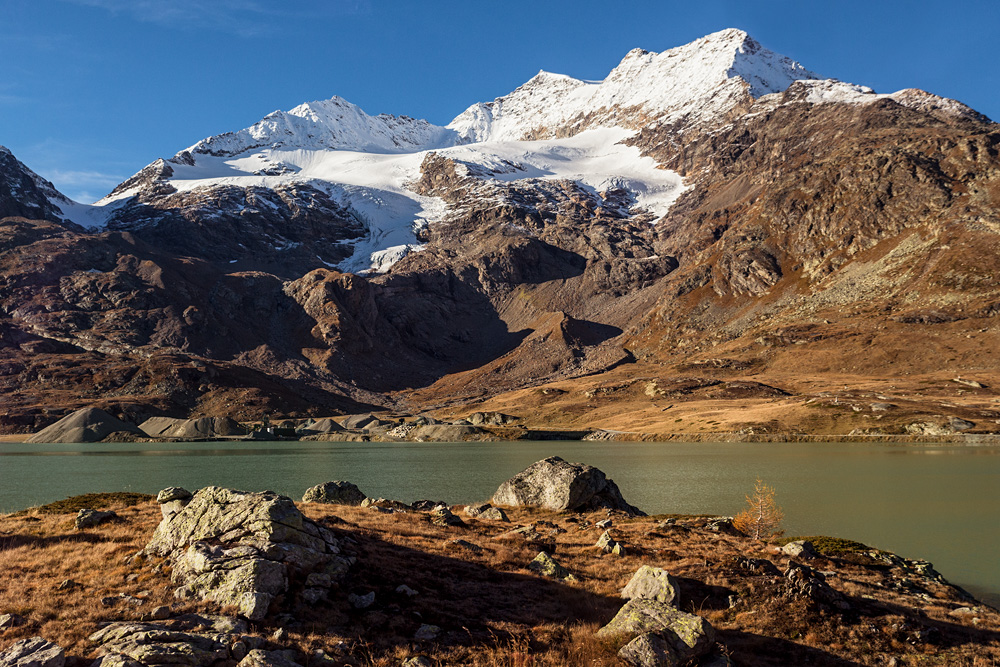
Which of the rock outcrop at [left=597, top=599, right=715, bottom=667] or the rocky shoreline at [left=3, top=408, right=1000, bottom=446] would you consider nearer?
the rock outcrop at [left=597, top=599, right=715, bottom=667]

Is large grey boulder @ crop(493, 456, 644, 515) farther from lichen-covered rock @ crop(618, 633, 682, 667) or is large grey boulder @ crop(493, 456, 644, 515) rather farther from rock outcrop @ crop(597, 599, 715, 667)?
lichen-covered rock @ crop(618, 633, 682, 667)

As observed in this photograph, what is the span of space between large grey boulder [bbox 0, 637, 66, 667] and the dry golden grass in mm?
728

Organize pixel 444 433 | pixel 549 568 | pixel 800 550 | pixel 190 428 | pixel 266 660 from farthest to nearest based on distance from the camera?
pixel 444 433
pixel 190 428
pixel 800 550
pixel 549 568
pixel 266 660

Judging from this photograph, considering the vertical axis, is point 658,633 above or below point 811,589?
above

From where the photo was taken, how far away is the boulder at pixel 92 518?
88.5 ft

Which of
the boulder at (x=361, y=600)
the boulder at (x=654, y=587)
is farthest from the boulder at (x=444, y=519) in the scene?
the boulder at (x=361, y=600)

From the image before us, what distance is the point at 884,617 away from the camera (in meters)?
19.6

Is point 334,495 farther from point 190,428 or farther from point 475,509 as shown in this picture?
point 190,428

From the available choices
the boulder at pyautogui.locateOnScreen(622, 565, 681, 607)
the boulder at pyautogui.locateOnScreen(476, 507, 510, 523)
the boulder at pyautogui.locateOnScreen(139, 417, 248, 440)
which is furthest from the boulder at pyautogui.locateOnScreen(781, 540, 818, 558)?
the boulder at pyautogui.locateOnScreen(139, 417, 248, 440)

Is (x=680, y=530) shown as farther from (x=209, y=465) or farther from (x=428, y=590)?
(x=209, y=465)

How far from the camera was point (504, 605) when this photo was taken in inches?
770

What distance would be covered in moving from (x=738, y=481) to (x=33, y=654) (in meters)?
67.8

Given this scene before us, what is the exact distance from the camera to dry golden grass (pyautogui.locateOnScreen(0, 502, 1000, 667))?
1563 centimetres

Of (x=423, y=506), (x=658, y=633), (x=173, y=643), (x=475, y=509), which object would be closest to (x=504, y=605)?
(x=658, y=633)
